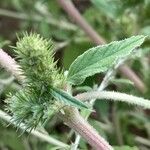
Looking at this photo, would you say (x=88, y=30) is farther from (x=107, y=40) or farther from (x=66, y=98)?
(x=66, y=98)

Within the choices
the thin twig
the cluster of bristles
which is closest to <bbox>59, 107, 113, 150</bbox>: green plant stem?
the cluster of bristles

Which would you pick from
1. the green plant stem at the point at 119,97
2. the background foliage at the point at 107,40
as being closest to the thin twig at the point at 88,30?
the background foliage at the point at 107,40

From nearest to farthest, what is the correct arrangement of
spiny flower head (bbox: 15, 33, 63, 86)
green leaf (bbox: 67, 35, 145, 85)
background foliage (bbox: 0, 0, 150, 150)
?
spiny flower head (bbox: 15, 33, 63, 86), green leaf (bbox: 67, 35, 145, 85), background foliage (bbox: 0, 0, 150, 150)

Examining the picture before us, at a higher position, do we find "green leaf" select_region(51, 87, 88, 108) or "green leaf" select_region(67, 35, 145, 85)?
"green leaf" select_region(67, 35, 145, 85)

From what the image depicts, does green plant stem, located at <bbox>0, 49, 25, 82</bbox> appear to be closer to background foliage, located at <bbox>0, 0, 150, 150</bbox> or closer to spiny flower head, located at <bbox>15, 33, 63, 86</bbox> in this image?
spiny flower head, located at <bbox>15, 33, 63, 86</bbox>

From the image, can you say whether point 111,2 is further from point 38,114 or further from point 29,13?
point 38,114

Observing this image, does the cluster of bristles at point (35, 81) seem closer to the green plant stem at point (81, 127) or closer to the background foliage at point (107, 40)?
the green plant stem at point (81, 127)

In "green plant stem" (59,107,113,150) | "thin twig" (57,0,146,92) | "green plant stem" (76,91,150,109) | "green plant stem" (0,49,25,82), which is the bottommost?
"green plant stem" (59,107,113,150)
